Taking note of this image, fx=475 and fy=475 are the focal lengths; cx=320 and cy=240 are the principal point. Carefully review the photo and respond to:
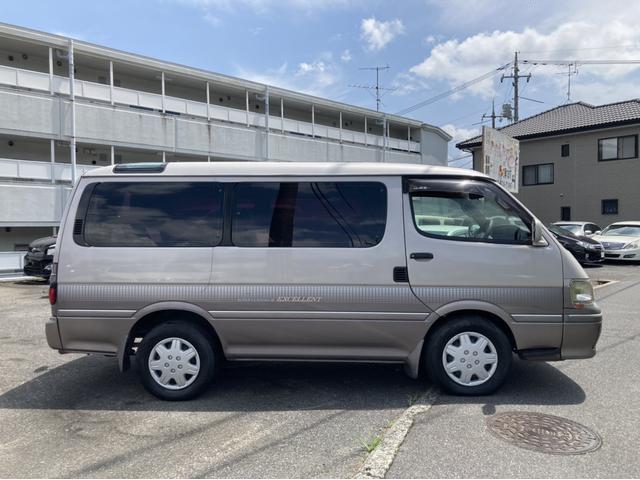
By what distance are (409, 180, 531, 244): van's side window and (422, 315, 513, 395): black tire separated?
2.37ft

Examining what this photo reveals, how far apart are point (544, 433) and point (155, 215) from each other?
3.49 m

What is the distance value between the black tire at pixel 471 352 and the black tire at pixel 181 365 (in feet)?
6.19

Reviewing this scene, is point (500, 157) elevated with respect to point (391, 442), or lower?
elevated

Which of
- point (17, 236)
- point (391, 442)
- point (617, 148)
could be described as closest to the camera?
point (391, 442)

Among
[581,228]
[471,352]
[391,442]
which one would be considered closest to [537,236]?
[471,352]

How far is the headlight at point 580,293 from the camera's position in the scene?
3976 millimetres

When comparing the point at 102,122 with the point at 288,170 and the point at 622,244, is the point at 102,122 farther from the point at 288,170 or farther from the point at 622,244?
the point at 622,244

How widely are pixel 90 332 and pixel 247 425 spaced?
1628 millimetres

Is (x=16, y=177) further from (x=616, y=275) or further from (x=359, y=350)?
(x=616, y=275)

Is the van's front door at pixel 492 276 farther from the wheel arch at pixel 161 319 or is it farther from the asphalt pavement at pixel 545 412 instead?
the wheel arch at pixel 161 319

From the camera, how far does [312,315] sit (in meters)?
4.00

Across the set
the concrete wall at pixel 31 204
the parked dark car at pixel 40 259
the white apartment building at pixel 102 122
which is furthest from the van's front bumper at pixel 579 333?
the concrete wall at pixel 31 204

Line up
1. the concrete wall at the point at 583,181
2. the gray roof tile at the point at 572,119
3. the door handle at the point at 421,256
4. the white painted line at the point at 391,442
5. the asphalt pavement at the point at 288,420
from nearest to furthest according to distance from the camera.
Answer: the white painted line at the point at 391,442
the asphalt pavement at the point at 288,420
the door handle at the point at 421,256
the concrete wall at the point at 583,181
the gray roof tile at the point at 572,119

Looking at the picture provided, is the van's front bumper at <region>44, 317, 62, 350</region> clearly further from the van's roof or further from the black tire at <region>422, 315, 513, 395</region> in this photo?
the black tire at <region>422, 315, 513, 395</region>
